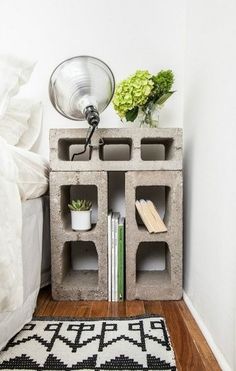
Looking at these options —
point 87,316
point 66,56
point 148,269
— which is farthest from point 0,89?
point 148,269

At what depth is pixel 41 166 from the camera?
1237 millimetres

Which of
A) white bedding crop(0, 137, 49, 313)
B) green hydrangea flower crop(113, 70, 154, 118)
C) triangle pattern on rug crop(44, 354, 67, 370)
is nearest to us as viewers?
white bedding crop(0, 137, 49, 313)

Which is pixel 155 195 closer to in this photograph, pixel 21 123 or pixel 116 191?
pixel 116 191

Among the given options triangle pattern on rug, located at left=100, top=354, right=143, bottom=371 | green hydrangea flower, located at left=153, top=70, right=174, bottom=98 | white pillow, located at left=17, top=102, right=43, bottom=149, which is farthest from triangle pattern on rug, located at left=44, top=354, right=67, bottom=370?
green hydrangea flower, located at left=153, top=70, right=174, bottom=98

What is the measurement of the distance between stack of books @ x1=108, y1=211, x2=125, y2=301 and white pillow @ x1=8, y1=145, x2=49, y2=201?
320 mm

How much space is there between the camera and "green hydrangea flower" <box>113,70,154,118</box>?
122 cm

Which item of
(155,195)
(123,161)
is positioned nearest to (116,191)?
(155,195)

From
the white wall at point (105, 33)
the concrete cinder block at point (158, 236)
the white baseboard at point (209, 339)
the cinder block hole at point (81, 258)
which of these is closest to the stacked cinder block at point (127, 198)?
the concrete cinder block at point (158, 236)

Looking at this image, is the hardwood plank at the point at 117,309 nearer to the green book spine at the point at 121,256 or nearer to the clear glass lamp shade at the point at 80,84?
the green book spine at the point at 121,256

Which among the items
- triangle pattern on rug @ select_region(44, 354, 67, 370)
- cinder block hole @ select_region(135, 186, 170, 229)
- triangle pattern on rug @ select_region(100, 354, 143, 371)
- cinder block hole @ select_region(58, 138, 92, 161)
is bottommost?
triangle pattern on rug @ select_region(44, 354, 67, 370)

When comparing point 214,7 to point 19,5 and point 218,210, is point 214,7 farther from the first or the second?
point 19,5

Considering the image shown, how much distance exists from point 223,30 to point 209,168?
405 mm

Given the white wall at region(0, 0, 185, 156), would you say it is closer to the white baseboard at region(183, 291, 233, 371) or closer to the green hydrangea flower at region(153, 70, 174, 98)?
the green hydrangea flower at region(153, 70, 174, 98)

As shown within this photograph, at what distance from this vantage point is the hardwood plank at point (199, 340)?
80cm
